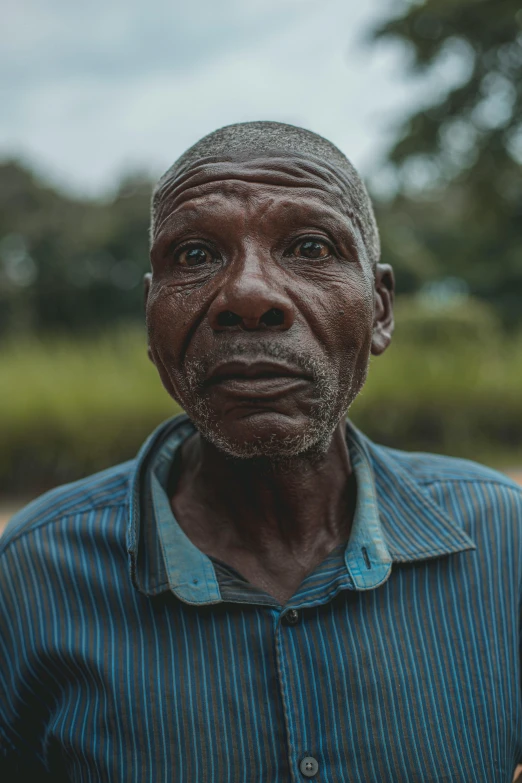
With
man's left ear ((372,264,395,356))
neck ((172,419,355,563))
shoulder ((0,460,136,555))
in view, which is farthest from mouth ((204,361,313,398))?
shoulder ((0,460,136,555))

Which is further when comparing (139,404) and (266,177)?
(139,404)

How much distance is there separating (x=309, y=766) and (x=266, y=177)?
1.21 m

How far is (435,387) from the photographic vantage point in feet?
24.6

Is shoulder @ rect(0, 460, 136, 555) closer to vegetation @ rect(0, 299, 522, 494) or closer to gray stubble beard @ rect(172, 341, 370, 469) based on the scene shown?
gray stubble beard @ rect(172, 341, 370, 469)

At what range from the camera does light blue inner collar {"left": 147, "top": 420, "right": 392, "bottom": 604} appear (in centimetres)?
158

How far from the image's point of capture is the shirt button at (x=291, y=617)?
1.54m

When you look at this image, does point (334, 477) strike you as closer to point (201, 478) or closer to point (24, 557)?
point (201, 478)

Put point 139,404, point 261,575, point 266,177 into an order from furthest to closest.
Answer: point 139,404
point 261,575
point 266,177

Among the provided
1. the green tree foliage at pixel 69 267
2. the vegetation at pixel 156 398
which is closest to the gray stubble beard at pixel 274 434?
the vegetation at pixel 156 398

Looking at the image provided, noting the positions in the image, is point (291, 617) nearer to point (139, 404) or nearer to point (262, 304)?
point (262, 304)

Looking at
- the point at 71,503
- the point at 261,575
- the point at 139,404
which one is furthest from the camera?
the point at 139,404

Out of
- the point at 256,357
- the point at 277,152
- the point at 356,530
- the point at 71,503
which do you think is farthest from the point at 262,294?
the point at 71,503

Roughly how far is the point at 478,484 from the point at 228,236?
913 millimetres

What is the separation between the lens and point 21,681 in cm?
163
